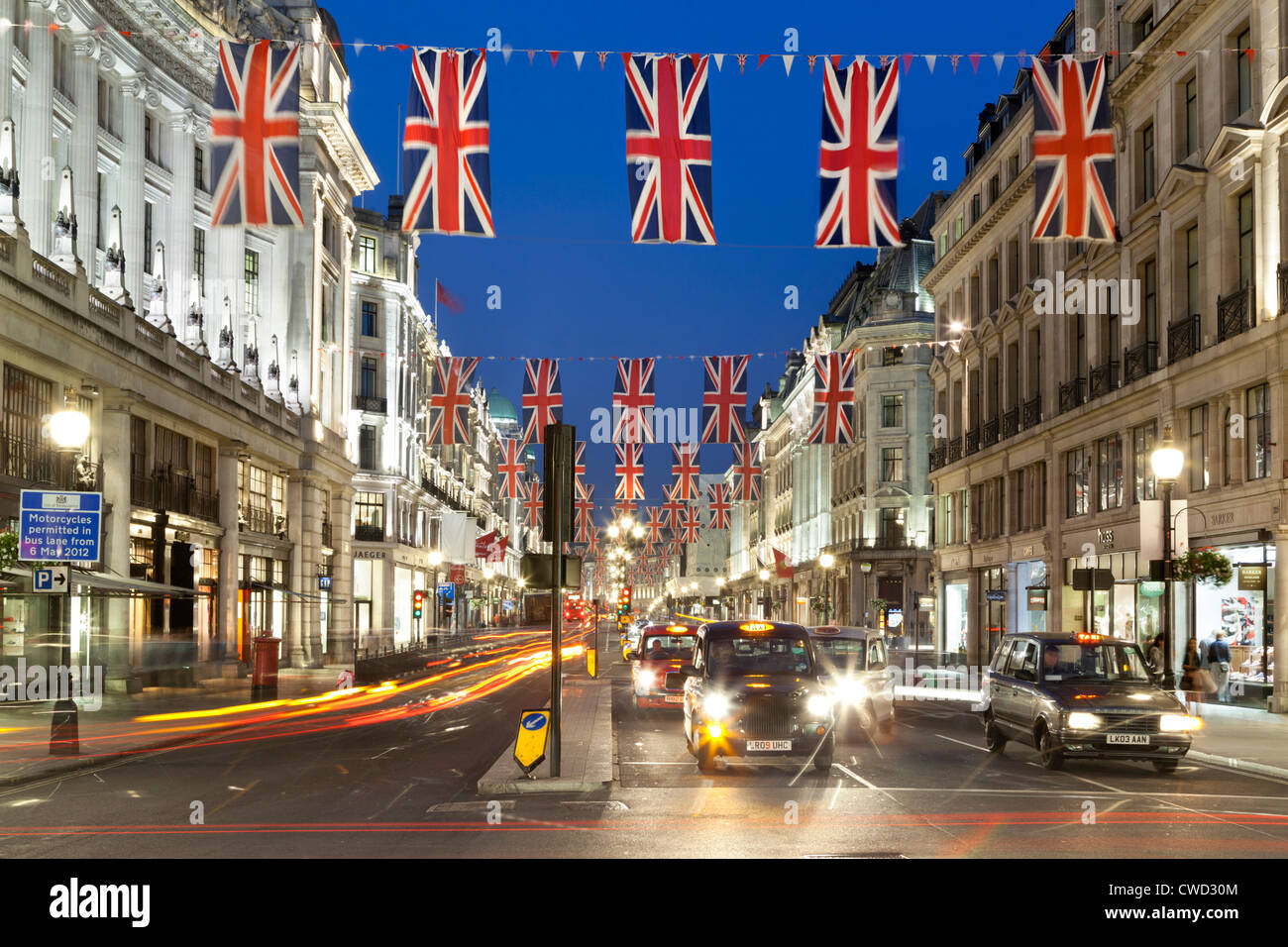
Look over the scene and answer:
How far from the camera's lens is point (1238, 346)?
32.4 m

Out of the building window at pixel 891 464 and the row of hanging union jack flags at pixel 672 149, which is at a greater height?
the row of hanging union jack flags at pixel 672 149

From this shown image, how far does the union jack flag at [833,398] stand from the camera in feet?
145

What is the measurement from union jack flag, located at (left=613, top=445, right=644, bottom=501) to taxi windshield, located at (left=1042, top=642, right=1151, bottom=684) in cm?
3606

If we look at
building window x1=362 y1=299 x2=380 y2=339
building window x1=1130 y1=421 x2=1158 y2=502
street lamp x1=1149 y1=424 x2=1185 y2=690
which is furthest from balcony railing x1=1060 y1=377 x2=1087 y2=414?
building window x1=362 y1=299 x2=380 y2=339

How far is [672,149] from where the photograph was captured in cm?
2173

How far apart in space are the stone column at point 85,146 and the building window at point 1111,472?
2996cm

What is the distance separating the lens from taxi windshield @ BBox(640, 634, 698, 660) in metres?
31.7

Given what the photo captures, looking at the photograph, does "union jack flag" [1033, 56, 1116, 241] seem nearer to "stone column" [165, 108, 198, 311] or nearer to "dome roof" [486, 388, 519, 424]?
"stone column" [165, 108, 198, 311]

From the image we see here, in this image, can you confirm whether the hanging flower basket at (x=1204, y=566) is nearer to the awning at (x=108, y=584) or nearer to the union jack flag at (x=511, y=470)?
the awning at (x=108, y=584)

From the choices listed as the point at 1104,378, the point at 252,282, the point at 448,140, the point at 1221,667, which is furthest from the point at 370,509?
the point at 448,140

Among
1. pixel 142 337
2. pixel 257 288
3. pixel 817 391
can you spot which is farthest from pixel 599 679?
pixel 257 288

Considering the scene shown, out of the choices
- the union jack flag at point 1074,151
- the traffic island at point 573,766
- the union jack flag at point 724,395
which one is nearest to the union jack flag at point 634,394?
the union jack flag at point 724,395
